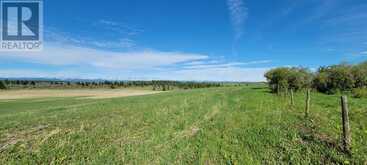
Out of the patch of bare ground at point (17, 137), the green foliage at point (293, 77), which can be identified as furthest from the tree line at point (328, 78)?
the patch of bare ground at point (17, 137)

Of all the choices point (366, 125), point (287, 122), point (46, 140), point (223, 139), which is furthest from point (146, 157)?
point (366, 125)

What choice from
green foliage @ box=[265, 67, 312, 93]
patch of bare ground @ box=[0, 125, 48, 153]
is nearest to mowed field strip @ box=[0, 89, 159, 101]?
green foliage @ box=[265, 67, 312, 93]

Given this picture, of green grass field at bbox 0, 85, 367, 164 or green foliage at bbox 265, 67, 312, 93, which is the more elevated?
green foliage at bbox 265, 67, 312, 93

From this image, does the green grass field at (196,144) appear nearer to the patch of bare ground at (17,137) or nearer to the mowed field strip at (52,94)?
the patch of bare ground at (17,137)

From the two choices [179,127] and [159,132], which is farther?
[179,127]

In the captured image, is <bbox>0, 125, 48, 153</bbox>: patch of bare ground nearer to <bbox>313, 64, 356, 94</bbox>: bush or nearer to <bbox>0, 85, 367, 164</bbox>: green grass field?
<bbox>0, 85, 367, 164</bbox>: green grass field

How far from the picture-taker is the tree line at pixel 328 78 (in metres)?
40.1

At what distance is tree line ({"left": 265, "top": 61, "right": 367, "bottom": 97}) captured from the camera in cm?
4009

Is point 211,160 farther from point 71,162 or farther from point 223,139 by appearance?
point 71,162

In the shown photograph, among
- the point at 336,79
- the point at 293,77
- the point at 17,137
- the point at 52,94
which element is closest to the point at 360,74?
the point at 336,79

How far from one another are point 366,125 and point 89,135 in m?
12.2

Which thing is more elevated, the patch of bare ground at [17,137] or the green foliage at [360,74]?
the green foliage at [360,74]

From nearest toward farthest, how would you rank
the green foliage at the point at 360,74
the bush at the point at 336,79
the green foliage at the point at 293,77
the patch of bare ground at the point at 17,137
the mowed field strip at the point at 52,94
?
the patch of bare ground at the point at 17,137 → the green foliage at the point at 360,74 → the bush at the point at 336,79 → the green foliage at the point at 293,77 → the mowed field strip at the point at 52,94

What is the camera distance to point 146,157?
22.3ft
